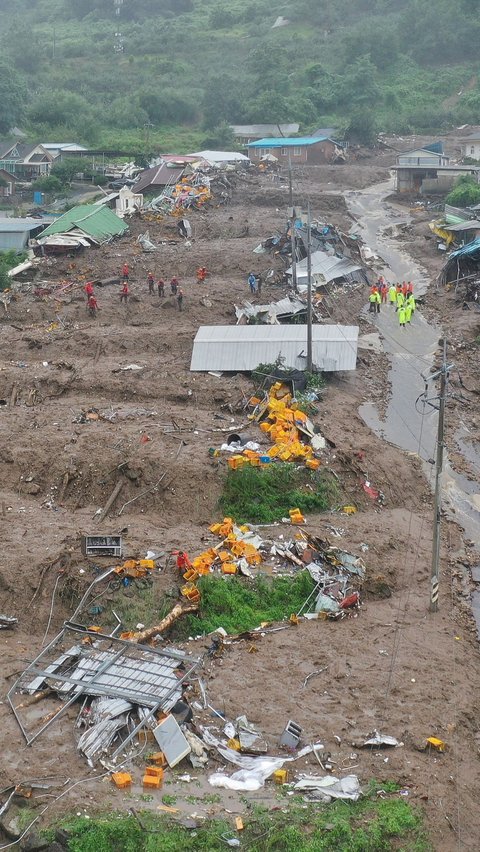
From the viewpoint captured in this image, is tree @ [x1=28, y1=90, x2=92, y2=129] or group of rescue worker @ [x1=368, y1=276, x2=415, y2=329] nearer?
group of rescue worker @ [x1=368, y1=276, x2=415, y2=329]

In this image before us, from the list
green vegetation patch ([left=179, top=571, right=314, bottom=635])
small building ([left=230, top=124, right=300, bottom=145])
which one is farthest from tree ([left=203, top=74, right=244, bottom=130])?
green vegetation patch ([left=179, top=571, right=314, bottom=635])

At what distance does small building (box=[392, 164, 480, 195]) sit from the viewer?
53.8m

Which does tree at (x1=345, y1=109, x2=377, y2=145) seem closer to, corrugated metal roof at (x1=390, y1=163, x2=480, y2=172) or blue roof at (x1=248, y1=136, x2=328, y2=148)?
blue roof at (x1=248, y1=136, x2=328, y2=148)

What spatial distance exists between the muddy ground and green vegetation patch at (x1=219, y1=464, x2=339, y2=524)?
14.2 inches

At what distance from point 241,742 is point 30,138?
Result: 6245cm

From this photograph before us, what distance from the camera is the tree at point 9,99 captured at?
70.2m

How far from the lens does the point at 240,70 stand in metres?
87.9

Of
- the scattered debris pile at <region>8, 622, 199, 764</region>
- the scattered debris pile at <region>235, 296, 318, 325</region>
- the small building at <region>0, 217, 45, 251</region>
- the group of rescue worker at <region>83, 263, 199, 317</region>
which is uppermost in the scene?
the scattered debris pile at <region>8, 622, 199, 764</region>

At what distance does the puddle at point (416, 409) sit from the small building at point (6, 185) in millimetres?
22737

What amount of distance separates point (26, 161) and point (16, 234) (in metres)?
19.9

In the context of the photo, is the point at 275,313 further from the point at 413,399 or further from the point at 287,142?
the point at 287,142

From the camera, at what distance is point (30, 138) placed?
227ft

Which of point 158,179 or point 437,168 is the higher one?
point 158,179

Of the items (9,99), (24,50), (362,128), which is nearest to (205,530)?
(362,128)
